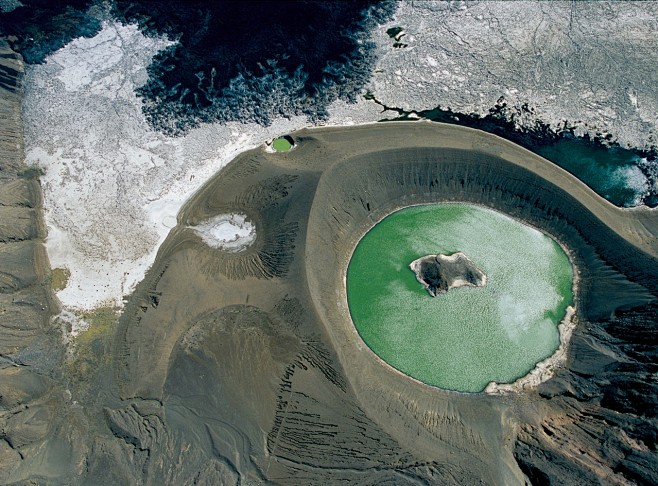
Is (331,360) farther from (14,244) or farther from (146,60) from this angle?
(146,60)

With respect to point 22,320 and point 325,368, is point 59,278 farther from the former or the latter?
point 325,368

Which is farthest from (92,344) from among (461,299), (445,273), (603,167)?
(603,167)

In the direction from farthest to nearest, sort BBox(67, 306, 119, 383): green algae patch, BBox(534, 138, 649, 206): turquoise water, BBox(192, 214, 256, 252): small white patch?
BBox(534, 138, 649, 206): turquoise water
BBox(192, 214, 256, 252): small white patch
BBox(67, 306, 119, 383): green algae patch

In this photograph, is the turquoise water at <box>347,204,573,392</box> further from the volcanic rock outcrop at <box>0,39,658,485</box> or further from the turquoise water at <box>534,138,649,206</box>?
the turquoise water at <box>534,138,649,206</box>

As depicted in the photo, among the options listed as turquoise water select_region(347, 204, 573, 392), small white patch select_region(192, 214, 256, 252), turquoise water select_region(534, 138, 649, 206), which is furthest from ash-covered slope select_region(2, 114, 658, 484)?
turquoise water select_region(534, 138, 649, 206)

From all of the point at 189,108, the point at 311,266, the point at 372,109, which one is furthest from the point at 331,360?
the point at 189,108

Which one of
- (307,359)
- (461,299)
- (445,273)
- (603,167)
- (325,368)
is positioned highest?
(603,167)
